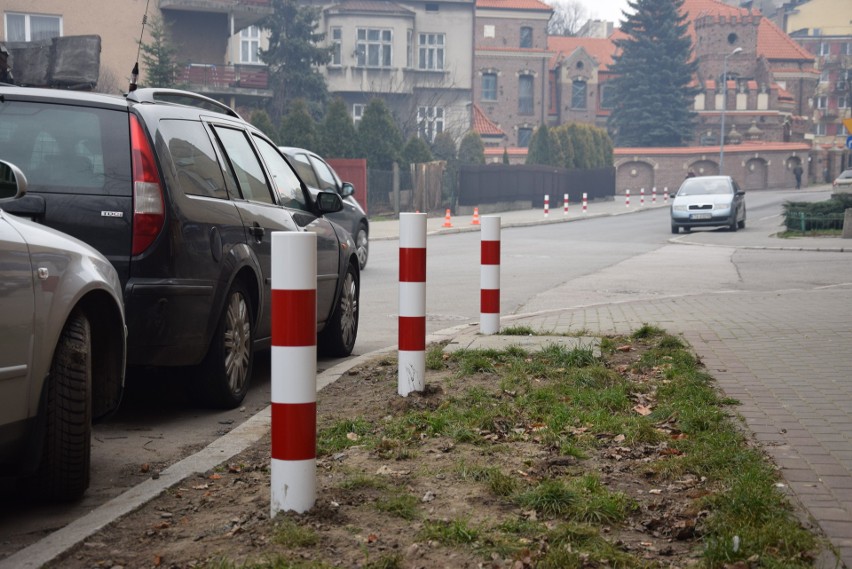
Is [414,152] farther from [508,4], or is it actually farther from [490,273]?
[508,4]

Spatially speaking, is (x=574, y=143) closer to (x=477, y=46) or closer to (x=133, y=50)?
(x=477, y=46)

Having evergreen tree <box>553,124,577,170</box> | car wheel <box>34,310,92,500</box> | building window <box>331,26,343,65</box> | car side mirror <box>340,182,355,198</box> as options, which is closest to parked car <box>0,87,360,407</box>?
car wheel <box>34,310,92,500</box>

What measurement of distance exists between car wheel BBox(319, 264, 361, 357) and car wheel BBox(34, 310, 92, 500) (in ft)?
14.7

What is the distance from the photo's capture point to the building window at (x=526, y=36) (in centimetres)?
9044

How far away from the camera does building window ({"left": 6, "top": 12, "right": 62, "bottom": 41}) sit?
137 feet

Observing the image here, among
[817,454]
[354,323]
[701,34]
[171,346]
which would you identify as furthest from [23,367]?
[701,34]

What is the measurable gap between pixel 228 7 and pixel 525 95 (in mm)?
46646

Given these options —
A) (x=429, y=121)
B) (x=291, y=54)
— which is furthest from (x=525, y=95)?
(x=291, y=54)

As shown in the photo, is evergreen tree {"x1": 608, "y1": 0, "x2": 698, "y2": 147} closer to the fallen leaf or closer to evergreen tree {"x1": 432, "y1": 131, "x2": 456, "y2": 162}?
evergreen tree {"x1": 432, "y1": 131, "x2": 456, "y2": 162}

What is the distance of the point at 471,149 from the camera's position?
64375 millimetres

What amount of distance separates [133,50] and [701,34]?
6541 centimetres

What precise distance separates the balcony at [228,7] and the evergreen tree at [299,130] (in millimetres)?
7452

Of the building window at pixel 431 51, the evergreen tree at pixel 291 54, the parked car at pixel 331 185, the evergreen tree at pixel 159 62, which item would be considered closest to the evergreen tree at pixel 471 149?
the evergreen tree at pixel 291 54

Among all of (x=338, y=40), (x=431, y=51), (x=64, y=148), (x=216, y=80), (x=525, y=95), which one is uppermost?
(x=338, y=40)
